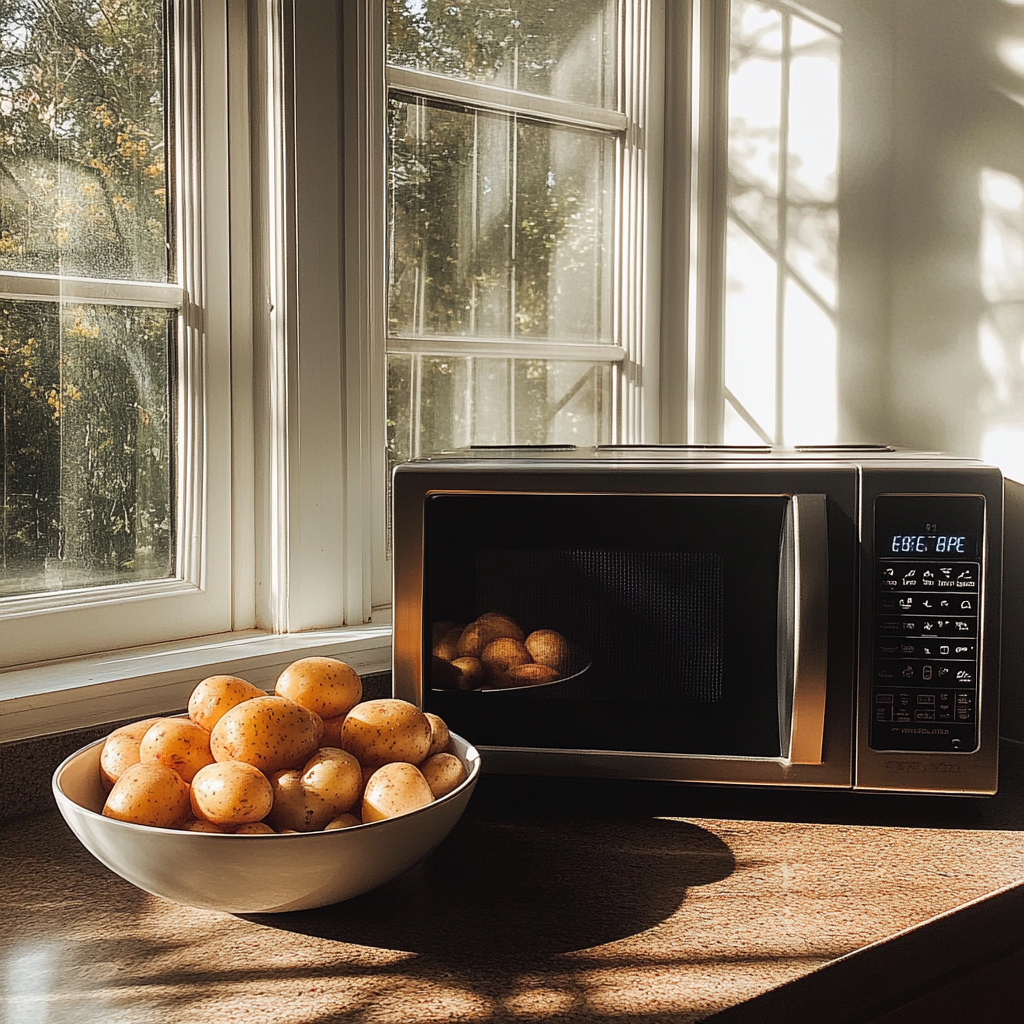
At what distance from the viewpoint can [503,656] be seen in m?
1.07

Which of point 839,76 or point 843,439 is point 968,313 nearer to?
point 843,439

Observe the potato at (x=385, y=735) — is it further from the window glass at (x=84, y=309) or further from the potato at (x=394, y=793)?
the window glass at (x=84, y=309)

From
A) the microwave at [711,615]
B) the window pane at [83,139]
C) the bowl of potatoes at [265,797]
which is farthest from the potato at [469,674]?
the window pane at [83,139]

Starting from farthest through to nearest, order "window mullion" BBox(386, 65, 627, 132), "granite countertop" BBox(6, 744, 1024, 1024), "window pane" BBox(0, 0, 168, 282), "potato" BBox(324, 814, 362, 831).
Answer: "window mullion" BBox(386, 65, 627, 132) → "window pane" BBox(0, 0, 168, 282) → "potato" BBox(324, 814, 362, 831) → "granite countertop" BBox(6, 744, 1024, 1024)

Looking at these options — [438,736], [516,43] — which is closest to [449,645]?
[438,736]

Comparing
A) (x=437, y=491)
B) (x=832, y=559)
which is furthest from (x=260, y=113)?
(x=832, y=559)

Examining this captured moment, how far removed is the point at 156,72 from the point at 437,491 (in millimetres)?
636

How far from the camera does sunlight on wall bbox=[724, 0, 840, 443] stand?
1479 millimetres

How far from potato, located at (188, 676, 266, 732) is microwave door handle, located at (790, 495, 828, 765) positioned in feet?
1.63

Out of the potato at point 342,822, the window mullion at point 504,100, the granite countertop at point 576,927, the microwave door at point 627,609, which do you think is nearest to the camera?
the granite countertop at point 576,927

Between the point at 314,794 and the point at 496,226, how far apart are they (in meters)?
0.97

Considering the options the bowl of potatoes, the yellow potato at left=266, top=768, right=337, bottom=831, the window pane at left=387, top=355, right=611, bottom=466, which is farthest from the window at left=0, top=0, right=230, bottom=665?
the yellow potato at left=266, top=768, right=337, bottom=831

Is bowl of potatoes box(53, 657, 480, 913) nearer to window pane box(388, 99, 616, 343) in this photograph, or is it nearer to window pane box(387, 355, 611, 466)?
window pane box(387, 355, 611, 466)

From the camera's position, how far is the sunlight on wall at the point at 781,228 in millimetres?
1479
